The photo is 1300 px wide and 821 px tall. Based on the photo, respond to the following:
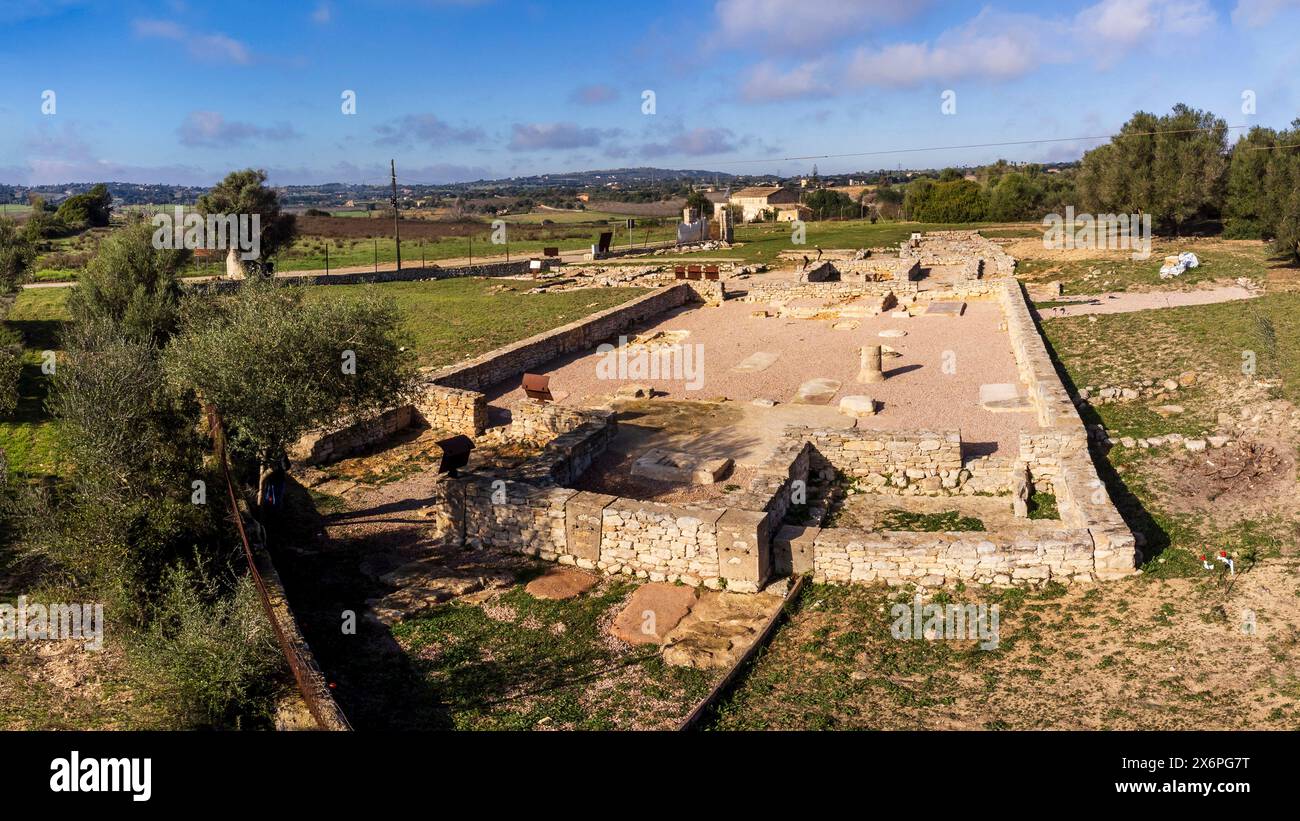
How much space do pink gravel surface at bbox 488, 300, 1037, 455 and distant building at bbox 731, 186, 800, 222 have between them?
62.2 meters

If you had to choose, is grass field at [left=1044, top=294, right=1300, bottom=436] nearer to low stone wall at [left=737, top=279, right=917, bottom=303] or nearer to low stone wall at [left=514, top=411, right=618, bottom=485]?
low stone wall at [left=737, top=279, right=917, bottom=303]

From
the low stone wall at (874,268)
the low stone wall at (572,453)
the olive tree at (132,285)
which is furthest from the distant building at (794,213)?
the low stone wall at (572,453)

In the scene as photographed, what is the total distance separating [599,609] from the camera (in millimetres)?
9594

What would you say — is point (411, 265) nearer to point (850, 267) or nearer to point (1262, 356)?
point (850, 267)

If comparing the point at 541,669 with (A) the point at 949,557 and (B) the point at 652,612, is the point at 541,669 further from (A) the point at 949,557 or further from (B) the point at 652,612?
(A) the point at 949,557

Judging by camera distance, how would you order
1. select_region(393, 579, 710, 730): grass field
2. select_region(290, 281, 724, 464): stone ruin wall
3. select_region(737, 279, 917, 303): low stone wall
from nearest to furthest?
select_region(393, 579, 710, 730): grass field → select_region(290, 281, 724, 464): stone ruin wall → select_region(737, 279, 917, 303): low stone wall

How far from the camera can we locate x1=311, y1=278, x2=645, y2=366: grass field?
2377cm

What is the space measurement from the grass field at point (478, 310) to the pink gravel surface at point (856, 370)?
2964 millimetres

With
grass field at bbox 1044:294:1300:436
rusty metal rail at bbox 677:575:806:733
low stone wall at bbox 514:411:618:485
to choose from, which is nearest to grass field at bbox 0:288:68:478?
low stone wall at bbox 514:411:618:485

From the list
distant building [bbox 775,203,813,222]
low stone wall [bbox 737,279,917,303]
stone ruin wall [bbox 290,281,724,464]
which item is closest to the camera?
stone ruin wall [bbox 290,281,724,464]

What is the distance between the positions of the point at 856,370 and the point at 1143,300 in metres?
11.9

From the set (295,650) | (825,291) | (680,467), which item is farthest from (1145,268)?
(295,650)

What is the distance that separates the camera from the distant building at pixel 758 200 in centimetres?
9119
